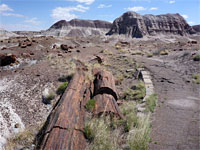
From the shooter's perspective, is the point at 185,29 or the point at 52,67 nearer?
the point at 52,67

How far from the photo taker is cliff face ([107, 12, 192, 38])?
71119 millimetres

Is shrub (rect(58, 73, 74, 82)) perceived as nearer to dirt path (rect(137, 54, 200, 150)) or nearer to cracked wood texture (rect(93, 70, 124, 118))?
cracked wood texture (rect(93, 70, 124, 118))

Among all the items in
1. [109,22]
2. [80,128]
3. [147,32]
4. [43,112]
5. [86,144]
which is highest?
[109,22]

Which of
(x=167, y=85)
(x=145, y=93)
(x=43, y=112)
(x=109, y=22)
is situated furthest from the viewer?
(x=109, y=22)

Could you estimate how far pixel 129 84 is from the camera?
895 centimetres

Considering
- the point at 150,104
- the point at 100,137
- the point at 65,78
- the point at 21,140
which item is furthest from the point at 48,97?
the point at 150,104

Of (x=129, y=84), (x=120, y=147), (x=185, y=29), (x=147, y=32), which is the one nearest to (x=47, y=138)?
(x=120, y=147)

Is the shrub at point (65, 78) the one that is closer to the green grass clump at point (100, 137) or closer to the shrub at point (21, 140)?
the shrub at point (21, 140)

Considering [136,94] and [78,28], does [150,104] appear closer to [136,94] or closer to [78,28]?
[136,94]

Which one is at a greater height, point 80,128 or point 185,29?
point 185,29

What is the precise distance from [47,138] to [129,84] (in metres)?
6.29

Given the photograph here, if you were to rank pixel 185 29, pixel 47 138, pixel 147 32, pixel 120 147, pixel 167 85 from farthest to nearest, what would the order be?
pixel 185 29 → pixel 147 32 → pixel 167 85 → pixel 120 147 → pixel 47 138

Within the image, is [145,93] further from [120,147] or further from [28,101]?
[28,101]

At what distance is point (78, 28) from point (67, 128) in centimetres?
10415
